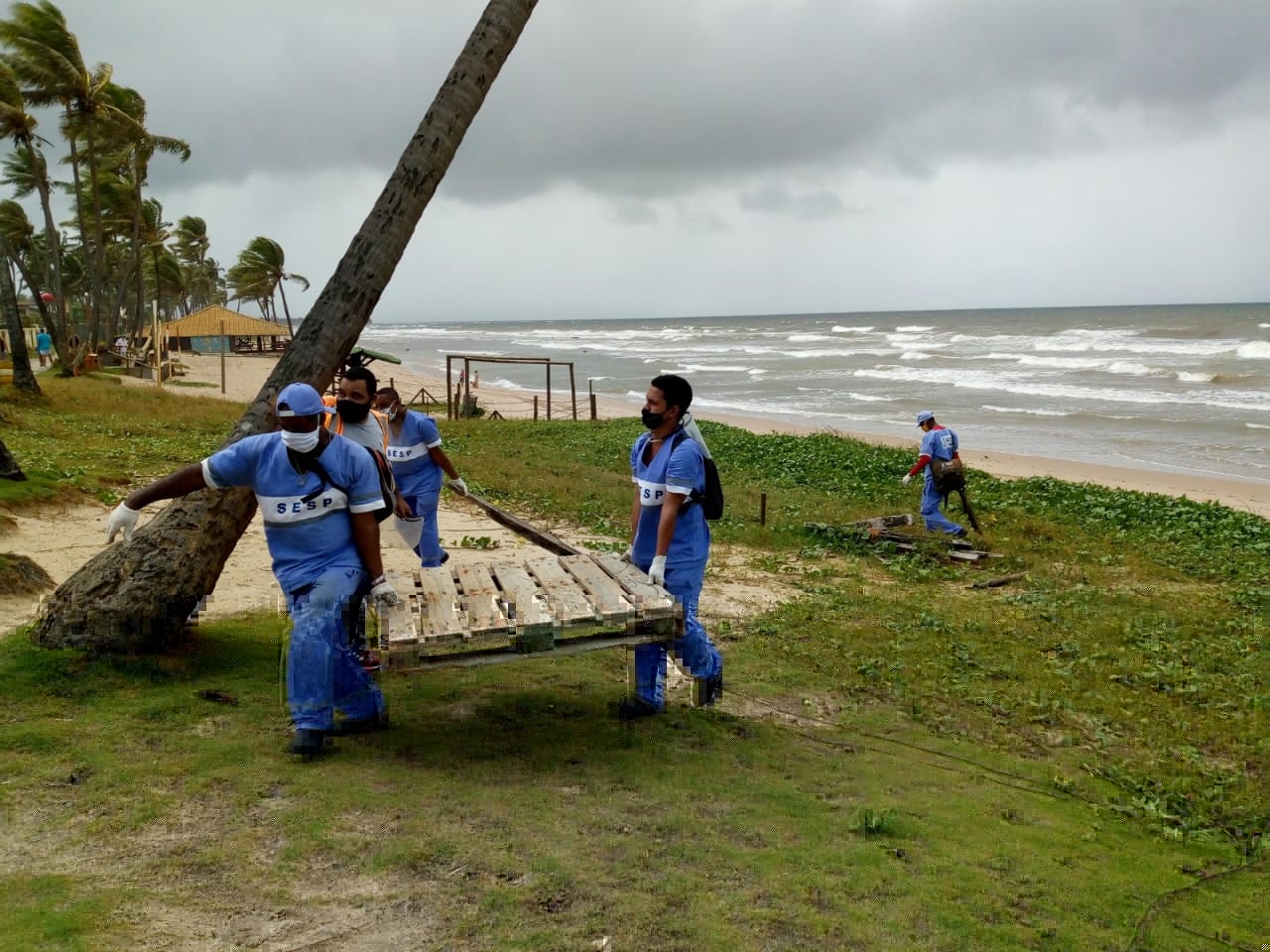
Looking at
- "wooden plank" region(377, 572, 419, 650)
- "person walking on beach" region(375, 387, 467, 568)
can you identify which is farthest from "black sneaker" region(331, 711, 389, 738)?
"person walking on beach" region(375, 387, 467, 568)

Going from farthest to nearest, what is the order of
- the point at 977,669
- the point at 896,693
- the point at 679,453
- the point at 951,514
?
the point at 951,514 → the point at 977,669 → the point at 896,693 → the point at 679,453

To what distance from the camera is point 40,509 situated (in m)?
→ 9.42

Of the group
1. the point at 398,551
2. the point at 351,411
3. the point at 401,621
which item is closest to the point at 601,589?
the point at 401,621

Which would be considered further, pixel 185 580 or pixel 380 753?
pixel 185 580

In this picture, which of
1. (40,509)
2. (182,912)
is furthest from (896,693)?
(40,509)

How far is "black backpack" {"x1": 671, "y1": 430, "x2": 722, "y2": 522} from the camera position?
5.50 m

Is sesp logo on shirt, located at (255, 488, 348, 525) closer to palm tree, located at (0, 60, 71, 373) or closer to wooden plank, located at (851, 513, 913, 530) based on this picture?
wooden plank, located at (851, 513, 913, 530)

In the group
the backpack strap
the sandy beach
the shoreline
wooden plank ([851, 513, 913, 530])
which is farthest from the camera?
the shoreline

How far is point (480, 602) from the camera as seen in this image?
498cm

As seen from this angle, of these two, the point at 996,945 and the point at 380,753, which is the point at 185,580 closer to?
the point at 380,753

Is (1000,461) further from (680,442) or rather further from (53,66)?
(53,66)

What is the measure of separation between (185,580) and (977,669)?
18.5 ft

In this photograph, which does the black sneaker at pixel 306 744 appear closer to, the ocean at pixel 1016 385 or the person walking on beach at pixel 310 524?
the person walking on beach at pixel 310 524

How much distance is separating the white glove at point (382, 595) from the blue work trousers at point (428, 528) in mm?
2664
